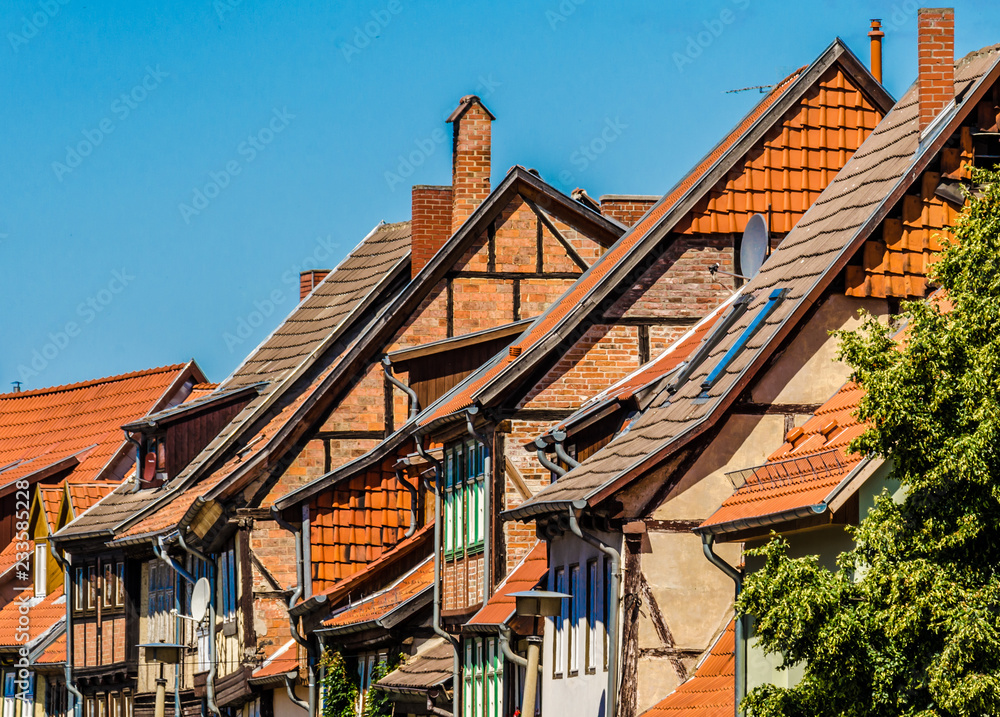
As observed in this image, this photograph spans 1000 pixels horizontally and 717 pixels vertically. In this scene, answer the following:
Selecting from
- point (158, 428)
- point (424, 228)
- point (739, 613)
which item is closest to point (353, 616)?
point (424, 228)

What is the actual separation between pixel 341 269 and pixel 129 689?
9.35 meters


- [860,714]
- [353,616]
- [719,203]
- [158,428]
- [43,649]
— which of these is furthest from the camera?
[43,649]

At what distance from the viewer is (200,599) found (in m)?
34.4

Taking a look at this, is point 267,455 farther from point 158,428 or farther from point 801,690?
point 801,690

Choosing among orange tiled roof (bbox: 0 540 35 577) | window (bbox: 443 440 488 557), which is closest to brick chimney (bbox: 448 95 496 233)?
window (bbox: 443 440 488 557)

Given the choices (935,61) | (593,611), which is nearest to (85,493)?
(593,611)

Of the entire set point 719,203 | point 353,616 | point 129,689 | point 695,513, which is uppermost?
point 719,203

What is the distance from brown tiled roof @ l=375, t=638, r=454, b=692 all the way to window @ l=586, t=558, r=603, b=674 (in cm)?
603

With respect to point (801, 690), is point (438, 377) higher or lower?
higher

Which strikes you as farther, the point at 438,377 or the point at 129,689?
the point at 129,689

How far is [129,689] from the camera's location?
128ft

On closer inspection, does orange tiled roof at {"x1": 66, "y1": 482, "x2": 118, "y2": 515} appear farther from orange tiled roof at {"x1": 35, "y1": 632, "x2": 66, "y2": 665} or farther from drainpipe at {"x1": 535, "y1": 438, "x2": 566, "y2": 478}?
drainpipe at {"x1": 535, "y1": 438, "x2": 566, "y2": 478}

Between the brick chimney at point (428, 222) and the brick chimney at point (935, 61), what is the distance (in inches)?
546

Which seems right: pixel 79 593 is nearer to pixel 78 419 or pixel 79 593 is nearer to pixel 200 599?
pixel 200 599
